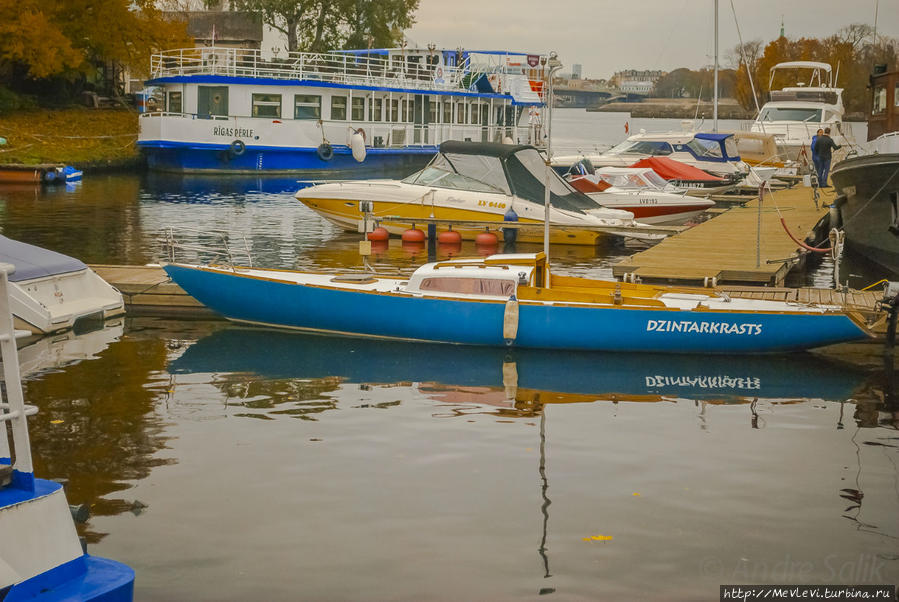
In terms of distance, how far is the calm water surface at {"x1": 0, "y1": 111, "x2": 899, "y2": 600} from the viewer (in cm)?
772

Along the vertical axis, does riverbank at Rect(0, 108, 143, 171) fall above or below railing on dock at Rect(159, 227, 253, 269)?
above

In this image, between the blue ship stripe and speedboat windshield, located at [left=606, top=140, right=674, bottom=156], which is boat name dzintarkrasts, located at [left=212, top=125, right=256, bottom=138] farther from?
speedboat windshield, located at [left=606, top=140, right=674, bottom=156]

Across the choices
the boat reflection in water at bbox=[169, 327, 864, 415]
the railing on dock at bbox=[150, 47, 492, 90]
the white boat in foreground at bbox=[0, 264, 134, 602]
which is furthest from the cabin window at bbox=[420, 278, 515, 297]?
the railing on dock at bbox=[150, 47, 492, 90]

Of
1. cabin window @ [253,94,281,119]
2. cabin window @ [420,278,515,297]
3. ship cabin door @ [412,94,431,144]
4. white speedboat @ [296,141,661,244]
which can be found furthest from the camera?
ship cabin door @ [412,94,431,144]

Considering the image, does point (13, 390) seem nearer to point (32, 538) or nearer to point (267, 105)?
point (32, 538)

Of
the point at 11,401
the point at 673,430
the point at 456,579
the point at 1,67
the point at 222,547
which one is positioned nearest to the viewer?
the point at 11,401

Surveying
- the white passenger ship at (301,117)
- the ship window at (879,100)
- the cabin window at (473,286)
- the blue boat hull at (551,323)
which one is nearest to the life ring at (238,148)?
the white passenger ship at (301,117)

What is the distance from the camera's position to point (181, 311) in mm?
16922

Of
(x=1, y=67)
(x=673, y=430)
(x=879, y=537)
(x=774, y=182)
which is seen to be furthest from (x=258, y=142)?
(x=879, y=537)

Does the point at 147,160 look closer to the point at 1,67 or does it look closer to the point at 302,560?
the point at 1,67

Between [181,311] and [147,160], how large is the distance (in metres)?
34.2

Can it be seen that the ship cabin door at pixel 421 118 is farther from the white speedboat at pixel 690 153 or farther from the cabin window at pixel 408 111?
the white speedboat at pixel 690 153

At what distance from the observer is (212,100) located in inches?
1831

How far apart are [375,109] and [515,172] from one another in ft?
88.6
